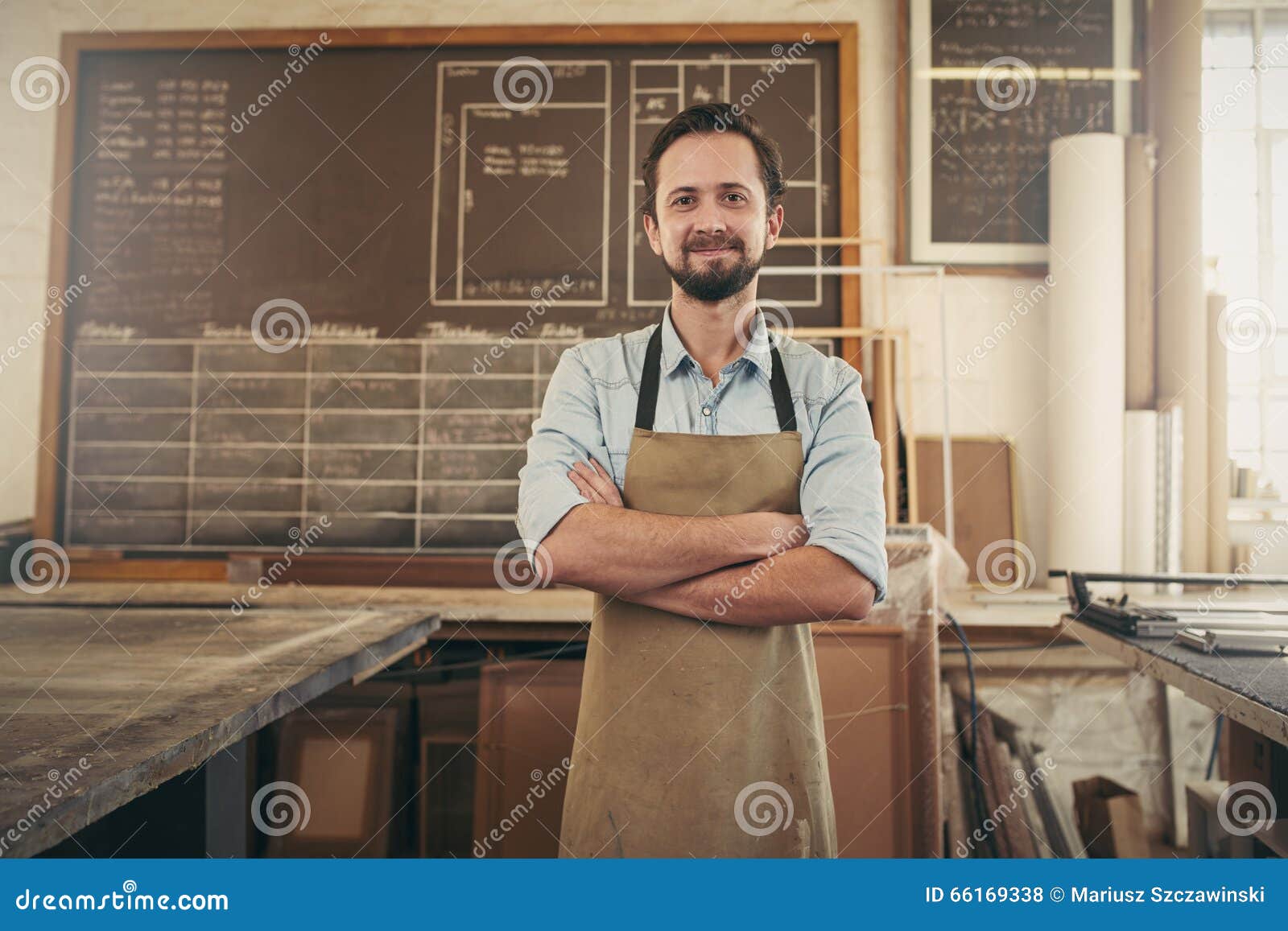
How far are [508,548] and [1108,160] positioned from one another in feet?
7.87

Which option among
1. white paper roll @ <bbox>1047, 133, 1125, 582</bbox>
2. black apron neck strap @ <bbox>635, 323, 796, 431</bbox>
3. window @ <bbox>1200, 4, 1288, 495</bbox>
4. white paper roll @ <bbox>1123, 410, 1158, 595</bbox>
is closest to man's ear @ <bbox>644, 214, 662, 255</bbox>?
black apron neck strap @ <bbox>635, 323, 796, 431</bbox>

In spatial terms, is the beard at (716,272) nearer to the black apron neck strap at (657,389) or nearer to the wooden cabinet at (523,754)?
the black apron neck strap at (657,389)

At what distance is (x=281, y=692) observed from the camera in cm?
134

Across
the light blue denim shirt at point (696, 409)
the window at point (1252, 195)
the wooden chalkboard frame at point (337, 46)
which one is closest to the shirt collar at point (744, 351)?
the light blue denim shirt at point (696, 409)

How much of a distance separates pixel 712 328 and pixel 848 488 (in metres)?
0.38

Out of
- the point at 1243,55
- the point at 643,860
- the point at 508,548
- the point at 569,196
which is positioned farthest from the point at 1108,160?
the point at 643,860

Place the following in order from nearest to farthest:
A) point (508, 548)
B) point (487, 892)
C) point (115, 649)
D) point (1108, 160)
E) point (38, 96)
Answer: point (487, 892), point (115, 649), point (1108, 160), point (508, 548), point (38, 96)

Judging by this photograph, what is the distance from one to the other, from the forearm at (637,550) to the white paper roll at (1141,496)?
195 centimetres

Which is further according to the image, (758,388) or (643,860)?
(758,388)

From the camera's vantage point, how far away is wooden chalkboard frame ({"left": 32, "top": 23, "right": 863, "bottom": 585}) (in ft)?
9.62

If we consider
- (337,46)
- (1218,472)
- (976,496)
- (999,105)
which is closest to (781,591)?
(976,496)

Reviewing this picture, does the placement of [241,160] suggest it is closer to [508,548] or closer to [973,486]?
[508,548]

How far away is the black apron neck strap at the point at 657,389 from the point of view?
1476 mm

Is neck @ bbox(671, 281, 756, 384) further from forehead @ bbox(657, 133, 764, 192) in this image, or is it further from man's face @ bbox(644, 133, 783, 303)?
forehead @ bbox(657, 133, 764, 192)
